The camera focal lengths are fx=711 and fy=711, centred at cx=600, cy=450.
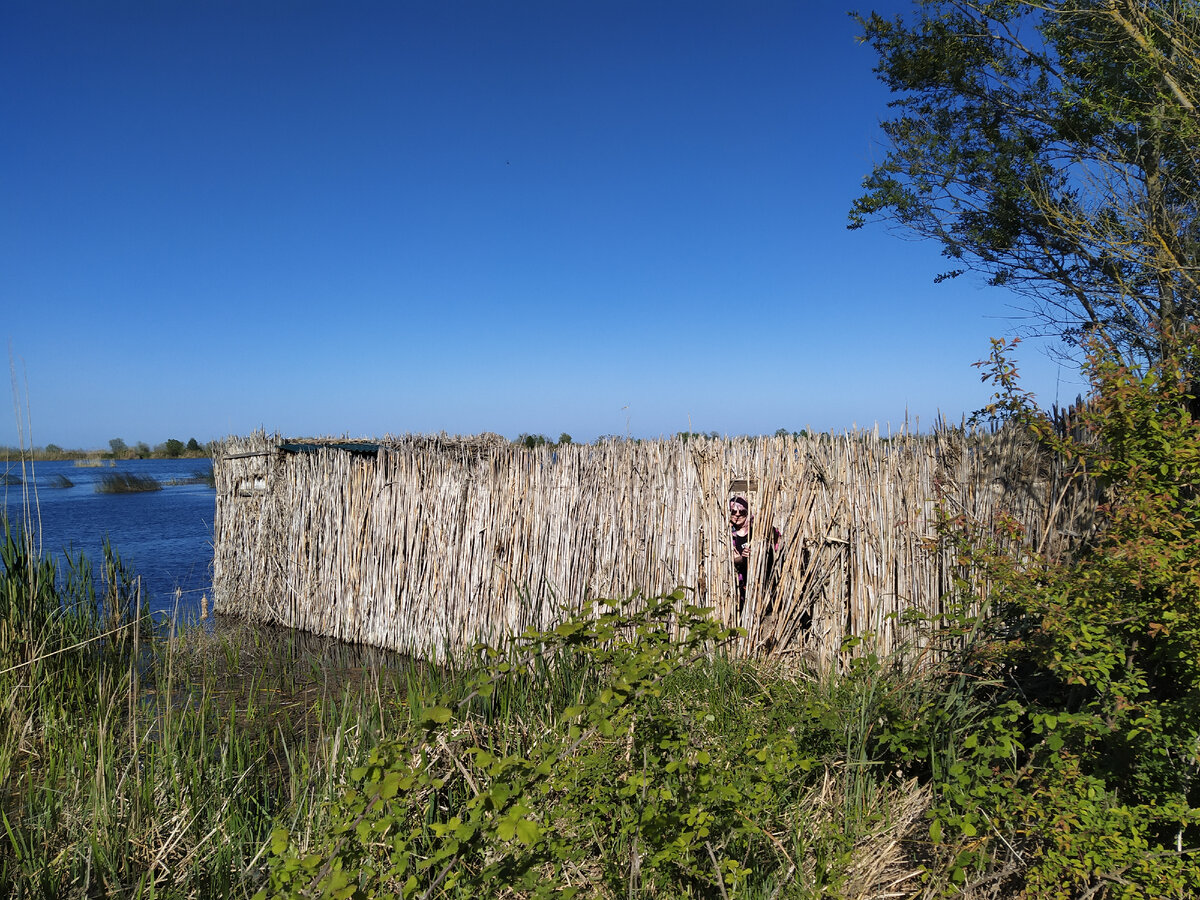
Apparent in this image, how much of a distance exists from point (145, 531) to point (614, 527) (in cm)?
1403

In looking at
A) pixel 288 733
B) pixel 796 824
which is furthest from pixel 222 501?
pixel 796 824

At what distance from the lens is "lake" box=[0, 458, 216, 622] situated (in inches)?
291

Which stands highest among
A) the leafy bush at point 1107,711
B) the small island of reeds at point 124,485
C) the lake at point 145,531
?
the leafy bush at point 1107,711

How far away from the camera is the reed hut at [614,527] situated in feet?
11.4

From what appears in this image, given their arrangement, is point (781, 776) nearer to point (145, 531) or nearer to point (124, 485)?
point (145, 531)

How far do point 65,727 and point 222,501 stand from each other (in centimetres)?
465

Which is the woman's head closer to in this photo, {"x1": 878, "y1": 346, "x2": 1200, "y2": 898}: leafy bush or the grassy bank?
the grassy bank

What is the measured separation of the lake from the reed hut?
1176mm

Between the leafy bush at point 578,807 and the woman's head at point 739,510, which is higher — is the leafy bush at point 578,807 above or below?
below

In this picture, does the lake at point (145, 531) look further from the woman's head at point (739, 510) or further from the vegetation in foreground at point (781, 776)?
the woman's head at point (739, 510)

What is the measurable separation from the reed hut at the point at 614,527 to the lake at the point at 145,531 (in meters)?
1.18

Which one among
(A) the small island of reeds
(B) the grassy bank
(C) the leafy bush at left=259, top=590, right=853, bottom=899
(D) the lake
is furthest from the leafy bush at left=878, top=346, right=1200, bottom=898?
(A) the small island of reeds

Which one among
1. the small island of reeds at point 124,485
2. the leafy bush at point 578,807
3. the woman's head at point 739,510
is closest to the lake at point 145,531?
the small island of reeds at point 124,485

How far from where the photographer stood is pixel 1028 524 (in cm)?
322
